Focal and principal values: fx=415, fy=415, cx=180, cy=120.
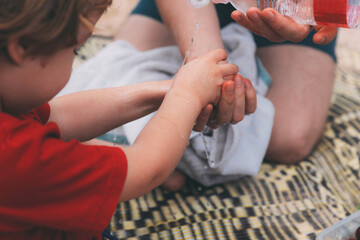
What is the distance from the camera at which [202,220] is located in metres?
1.04

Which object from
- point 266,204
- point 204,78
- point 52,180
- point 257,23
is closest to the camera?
point 52,180

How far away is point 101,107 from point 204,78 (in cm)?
24

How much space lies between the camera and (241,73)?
124cm

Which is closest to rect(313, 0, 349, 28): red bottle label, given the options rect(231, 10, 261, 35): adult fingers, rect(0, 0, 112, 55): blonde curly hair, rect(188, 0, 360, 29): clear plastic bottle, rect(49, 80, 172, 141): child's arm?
rect(188, 0, 360, 29): clear plastic bottle

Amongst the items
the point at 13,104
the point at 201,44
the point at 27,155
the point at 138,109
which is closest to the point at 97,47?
the point at 201,44

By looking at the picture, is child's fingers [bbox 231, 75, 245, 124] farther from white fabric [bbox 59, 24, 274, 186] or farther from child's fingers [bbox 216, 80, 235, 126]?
white fabric [bbox 59, 24, 274, 186]

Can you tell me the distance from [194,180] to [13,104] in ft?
2.20

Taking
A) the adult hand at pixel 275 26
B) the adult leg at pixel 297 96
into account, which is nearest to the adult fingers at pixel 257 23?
the adult hand at pixel 275 26

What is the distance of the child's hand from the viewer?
0.80 metres

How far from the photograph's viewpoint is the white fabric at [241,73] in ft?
3.72

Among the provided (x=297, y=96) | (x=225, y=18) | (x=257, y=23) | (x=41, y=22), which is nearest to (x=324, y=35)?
(x=257, y=23)

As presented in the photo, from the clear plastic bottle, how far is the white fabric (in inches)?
9.8

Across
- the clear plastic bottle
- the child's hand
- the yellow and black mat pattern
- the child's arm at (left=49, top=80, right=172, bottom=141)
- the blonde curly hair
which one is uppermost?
the blonde curly hair

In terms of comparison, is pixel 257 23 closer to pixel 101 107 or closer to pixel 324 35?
pixel 324 35
